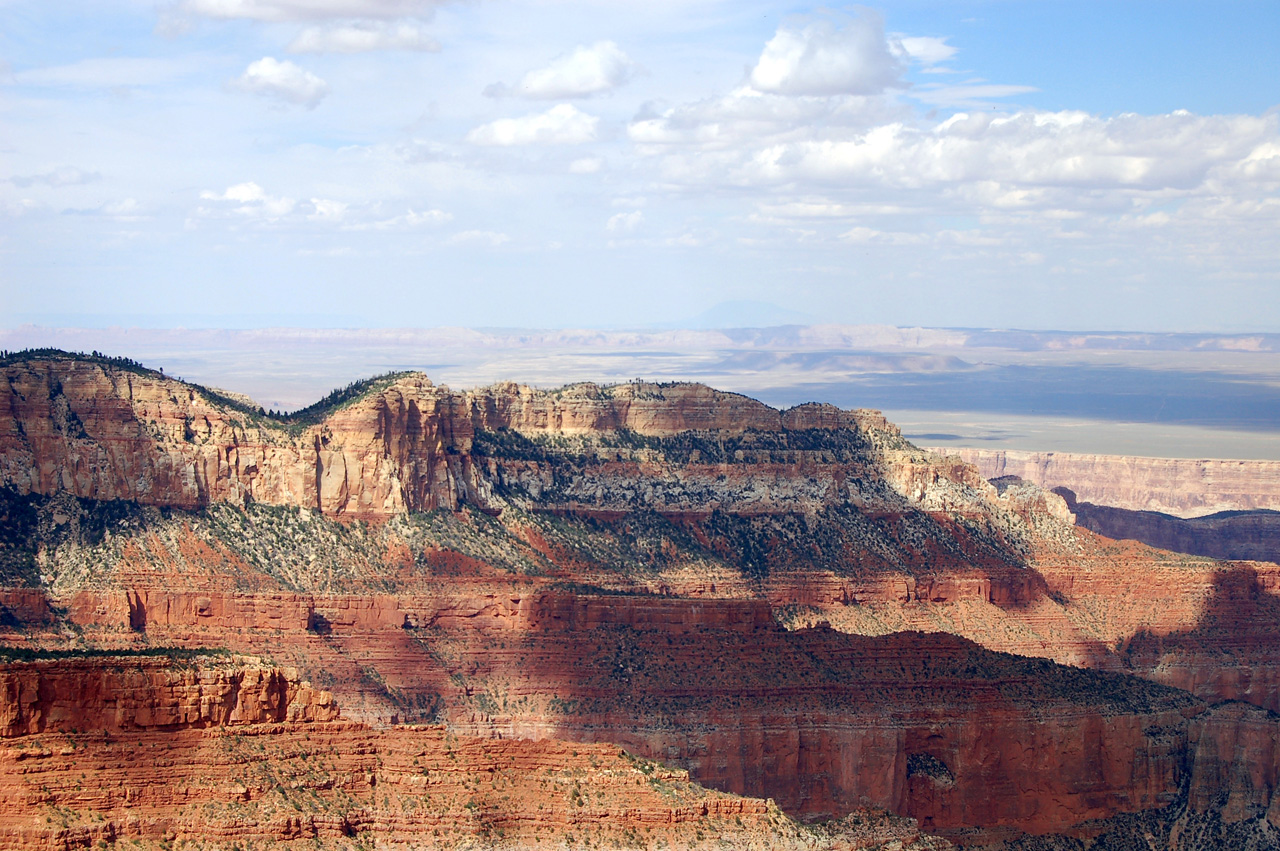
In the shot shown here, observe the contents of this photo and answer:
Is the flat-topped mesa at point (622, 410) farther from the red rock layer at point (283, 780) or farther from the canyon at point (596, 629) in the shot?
the red rock layer at point (283, 780)

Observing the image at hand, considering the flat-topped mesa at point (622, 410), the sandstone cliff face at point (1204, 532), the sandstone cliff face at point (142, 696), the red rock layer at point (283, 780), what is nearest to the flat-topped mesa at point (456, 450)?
the flat-topped mesa at point (622, 410)

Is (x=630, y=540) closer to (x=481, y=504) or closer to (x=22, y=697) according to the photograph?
(x=481, y=504)

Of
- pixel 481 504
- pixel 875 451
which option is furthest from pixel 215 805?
pixel 875 451

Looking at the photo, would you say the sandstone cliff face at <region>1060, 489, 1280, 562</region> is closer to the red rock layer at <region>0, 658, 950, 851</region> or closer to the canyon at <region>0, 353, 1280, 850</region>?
the canyon at <region>0, 353, 1280, 850</region>

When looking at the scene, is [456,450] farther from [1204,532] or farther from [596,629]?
[1204,532]

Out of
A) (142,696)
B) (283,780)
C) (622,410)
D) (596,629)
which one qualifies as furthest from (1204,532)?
(142,696)
